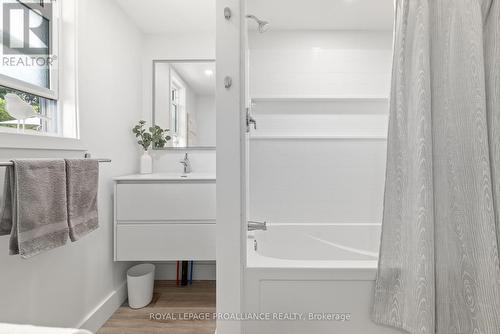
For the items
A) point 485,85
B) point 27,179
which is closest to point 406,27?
point 485,85

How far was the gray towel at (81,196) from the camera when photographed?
135cm

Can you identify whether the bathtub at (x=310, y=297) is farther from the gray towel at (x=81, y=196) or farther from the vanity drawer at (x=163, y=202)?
the gray towel at (x=81, y=196)

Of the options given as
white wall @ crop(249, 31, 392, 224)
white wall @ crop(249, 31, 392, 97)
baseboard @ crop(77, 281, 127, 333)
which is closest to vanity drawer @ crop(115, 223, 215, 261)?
baseboard @ crop(77, 281, 127, 333)

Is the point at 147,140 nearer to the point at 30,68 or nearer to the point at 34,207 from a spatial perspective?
the point at 30,68

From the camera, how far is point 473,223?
1166 mm

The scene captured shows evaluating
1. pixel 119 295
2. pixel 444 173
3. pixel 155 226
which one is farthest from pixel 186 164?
pixel 444 173

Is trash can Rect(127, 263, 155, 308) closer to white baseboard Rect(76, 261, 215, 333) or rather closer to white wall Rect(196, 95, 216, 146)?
white baseboard Rect(76, 261, 215, 333)

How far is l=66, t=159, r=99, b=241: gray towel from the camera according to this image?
1353mm

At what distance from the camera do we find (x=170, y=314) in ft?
6.34

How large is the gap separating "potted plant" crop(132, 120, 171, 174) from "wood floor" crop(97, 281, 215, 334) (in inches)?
41.3

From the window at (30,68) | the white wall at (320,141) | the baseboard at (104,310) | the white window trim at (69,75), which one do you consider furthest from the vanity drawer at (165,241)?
the window at (30,68)

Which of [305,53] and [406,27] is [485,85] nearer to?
[406,27]

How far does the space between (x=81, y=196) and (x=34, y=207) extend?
0.98 feet

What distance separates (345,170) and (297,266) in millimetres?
1226
